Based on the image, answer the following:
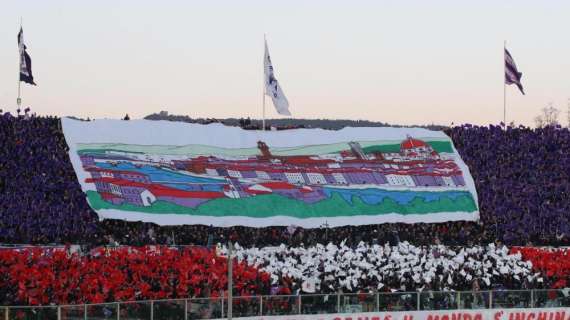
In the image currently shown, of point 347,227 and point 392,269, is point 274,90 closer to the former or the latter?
point 347,227

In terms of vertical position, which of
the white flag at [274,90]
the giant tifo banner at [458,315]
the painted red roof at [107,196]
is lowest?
the giant tifo banner at [458,315]

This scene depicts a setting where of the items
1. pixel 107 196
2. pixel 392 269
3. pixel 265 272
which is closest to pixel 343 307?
pixel 265 272

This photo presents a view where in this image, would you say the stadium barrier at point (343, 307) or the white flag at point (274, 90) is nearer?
the stadium barrier at point (343, 307)

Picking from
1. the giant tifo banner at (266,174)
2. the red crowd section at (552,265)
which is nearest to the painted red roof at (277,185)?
the giant tifo banner at (266,174)

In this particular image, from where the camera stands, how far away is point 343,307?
29672 millimetres

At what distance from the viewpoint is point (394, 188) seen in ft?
170

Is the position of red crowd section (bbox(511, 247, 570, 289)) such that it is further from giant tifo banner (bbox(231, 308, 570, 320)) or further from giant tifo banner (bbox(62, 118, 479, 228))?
giant tifo banner (bbox(62, 118, 479, 228))

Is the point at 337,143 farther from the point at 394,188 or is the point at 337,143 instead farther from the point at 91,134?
the point at 91,134

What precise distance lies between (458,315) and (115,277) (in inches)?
365

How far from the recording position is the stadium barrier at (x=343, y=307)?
24.6 metres

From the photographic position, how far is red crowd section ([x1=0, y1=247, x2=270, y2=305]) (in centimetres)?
2594

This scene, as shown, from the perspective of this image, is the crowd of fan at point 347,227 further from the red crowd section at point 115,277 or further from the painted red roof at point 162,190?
the red crowd section at point 115,277

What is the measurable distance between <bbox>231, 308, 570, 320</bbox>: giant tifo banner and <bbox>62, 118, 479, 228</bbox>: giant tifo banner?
16.8 m

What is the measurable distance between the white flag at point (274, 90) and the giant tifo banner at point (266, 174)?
1106 millimetres
